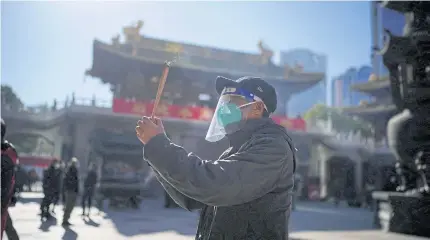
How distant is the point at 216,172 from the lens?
1.20m

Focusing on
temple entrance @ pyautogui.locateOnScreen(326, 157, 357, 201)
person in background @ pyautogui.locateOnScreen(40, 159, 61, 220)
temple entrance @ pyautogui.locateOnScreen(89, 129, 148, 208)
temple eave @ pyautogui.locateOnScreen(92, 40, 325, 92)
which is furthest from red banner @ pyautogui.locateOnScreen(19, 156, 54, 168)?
person in background @ pyautogui.locateOnScreen(40, 159, 61, 220)

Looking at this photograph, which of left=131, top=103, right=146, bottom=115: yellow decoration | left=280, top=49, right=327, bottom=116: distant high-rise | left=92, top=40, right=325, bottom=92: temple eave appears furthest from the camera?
left=280, top=49, right=327, bottom=116: distant high-rise

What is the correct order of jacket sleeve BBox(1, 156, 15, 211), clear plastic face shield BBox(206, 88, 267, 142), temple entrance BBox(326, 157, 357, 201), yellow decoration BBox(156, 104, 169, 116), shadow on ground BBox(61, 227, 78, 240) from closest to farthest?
clear plastic face shield BBox(206, 88, 267, 142) → jacket sleeve BBox(1, 156, 15, 211) → shadow on ground BBox(61, 227, 78, 240) → yellow decoration BBox(156, 104, 169, 116) → temple entrance BBox(326, 157, 357, 201)

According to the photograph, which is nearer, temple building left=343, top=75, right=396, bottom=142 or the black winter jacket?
the black winter jacket

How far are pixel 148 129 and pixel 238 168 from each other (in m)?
0.34

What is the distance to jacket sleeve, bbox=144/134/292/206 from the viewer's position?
1.19m

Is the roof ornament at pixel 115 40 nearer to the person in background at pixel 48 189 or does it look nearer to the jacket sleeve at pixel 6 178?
the person in background at pixel 48 189

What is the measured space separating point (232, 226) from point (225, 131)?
41cm

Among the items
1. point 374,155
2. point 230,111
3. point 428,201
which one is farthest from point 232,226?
point 374,155

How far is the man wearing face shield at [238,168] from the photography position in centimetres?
120

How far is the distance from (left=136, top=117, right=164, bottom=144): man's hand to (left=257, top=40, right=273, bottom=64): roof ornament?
949 inches

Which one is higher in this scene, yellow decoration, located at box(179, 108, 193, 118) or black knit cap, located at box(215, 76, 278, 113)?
yellow decoration, located at box(179, 108, 193, 118)

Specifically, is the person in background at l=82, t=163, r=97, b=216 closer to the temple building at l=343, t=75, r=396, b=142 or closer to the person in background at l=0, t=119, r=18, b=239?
the person in background at l=0, t=119, r=18, b=239

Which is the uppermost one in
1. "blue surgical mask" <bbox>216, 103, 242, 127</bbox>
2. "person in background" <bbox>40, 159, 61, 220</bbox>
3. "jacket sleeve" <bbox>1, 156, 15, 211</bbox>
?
"blue surgical mask" <bbox>216, 103, 242, 127</bbox>
